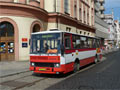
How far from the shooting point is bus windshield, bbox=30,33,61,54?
9.87m

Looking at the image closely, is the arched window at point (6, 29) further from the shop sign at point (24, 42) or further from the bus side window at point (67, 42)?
the bus side window at point (67, 42)

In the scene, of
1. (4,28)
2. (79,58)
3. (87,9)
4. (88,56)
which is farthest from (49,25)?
(87,9)

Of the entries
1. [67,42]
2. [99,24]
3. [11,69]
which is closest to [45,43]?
[67,42]

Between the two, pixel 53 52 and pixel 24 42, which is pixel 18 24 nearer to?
pixel 24 42

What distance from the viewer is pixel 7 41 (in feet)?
63.2

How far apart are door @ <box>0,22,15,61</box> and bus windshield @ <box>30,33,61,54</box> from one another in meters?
9.27

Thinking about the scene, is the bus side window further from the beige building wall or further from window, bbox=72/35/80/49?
the beige building wall

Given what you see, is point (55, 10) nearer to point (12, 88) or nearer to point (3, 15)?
point (3, 15)

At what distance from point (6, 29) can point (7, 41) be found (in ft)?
4.37

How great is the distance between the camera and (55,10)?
83.3 ft

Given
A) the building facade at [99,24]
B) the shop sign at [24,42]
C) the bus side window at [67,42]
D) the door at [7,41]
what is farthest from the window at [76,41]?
the building facade at [99,24]

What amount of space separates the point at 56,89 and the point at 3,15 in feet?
44.6

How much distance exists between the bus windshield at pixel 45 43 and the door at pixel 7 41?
927 cm

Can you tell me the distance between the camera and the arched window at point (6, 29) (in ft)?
62.6
